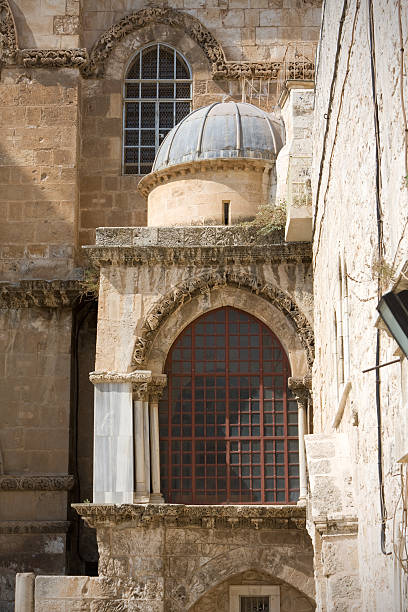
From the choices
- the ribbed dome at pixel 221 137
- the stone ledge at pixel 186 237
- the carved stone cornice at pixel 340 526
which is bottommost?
the carved stone cornice at pixel 340 526

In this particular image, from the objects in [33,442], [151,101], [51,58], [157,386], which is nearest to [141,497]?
[157,386]

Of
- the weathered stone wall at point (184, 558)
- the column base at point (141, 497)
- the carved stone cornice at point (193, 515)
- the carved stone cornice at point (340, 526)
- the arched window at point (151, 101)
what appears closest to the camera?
the carved stone cornice at point (340, 526)

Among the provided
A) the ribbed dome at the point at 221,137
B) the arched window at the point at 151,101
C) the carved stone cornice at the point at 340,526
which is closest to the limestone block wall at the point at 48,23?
the arched window at the point at 151,101

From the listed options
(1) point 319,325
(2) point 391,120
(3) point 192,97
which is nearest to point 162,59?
(3) point 192,97

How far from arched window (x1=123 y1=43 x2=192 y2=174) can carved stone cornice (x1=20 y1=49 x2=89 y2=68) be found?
109cm

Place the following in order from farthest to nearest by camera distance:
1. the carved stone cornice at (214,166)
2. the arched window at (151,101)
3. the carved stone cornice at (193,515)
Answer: the arched window at (151,101), the carved stone cornice at (214,166), the carved stone cornice at (193,515)

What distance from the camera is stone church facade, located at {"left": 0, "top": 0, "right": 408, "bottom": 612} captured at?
13.8m

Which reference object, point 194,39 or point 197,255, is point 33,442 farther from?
point 194,39

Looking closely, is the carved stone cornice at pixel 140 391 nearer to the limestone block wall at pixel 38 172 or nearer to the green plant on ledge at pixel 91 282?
the green plant on ledge at pixel 91 282

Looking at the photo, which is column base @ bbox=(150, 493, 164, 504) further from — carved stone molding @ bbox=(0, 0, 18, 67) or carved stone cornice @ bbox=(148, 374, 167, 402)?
carved stone molding @ bbox=(0, 0, 18, 67)

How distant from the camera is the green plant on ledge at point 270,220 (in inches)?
640

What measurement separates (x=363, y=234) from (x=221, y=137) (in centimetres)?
889

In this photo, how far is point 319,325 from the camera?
49.2 ft

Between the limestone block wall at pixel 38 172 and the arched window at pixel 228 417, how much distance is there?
3.46 meters
